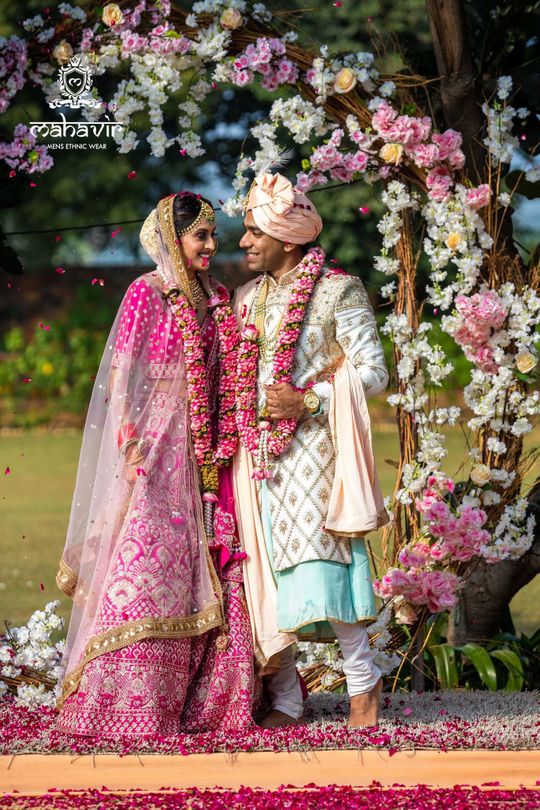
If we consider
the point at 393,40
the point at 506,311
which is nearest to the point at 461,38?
the point at 393,40

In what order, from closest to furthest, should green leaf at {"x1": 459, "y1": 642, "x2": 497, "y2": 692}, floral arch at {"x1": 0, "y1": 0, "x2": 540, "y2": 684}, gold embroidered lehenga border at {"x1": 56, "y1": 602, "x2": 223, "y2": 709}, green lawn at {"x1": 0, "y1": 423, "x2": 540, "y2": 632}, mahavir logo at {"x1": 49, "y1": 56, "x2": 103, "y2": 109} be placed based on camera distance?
gold embroidered lehenga border at {"x1": 56, "y1": 602, "x2": 223, "y2": 709}, floral arch at {"x1": 0, "y1": 0, "x2": 540, "y2": 684}, mahavir logo at {"x1": 49, "y1": 56, "x2": 103, "y2": 109}, green leaf at {"x1": 459, "y1": 642, "x2": 497, "y2": 692}, green lawn at {"x1": 0, "y1": 423, "x2": 540, "y2": 632}

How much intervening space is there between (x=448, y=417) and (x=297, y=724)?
4.43ft

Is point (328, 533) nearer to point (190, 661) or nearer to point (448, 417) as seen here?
point (190, 661)

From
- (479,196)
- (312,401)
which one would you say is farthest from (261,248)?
(479,196)

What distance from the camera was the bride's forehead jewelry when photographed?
12.6ft

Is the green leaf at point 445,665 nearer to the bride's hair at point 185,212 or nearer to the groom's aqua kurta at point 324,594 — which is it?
the groom's aqua kurta at point 324,594

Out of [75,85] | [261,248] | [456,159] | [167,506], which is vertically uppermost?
[75,85]

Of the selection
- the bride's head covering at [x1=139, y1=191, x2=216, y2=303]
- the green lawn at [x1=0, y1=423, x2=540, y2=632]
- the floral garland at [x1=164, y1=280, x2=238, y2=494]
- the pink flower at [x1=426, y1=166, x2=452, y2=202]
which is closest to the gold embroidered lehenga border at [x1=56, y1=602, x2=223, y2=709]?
the floral garland at [x1=164, y1=280, x2=238, y2=494]

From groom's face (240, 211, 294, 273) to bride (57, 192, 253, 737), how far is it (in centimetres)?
12

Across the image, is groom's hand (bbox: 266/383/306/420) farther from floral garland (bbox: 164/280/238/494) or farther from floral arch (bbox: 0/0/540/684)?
floral arch (bbox: 0/0/540/684)

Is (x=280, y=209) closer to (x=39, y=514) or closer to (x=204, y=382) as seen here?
(x=204, y=382)

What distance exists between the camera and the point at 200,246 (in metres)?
3.84

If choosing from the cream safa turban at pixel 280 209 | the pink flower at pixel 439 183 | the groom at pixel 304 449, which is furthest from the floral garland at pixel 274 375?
the pink flower at pixel 439 183

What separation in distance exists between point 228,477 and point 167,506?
265 mm
